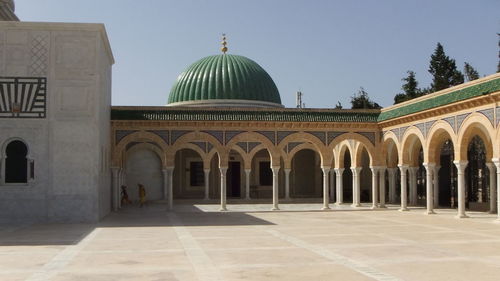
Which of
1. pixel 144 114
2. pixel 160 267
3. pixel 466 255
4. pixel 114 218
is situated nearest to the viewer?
pixel 160 267

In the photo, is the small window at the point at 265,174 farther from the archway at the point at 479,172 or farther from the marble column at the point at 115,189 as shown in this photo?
the archway at the point at 479,172

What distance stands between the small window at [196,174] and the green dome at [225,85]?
2.90 m

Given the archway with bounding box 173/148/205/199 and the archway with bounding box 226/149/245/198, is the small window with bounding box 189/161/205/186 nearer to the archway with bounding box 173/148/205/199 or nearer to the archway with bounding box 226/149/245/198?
the archway with bounding box 173/148/205/199

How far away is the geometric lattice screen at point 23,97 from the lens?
52.5 ft

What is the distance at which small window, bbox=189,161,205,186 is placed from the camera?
95.9 feet

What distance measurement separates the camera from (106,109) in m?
19.5

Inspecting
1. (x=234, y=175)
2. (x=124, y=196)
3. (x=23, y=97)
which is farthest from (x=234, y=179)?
(x=23, y=97)

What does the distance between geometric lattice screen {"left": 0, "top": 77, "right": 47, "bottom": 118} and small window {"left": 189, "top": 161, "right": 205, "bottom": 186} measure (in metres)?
13.6

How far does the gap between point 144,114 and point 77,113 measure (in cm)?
535

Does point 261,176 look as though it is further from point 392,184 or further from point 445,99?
point 445,99

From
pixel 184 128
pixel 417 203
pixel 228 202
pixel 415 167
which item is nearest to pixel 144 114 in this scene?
pixel 184 128

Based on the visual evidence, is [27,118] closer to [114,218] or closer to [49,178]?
[49,178]

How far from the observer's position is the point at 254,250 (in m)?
10.1

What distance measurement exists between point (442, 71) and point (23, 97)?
27.9 m
